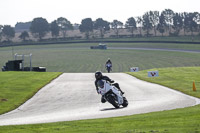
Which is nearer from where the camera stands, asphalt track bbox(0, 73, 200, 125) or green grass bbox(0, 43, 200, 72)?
asphalt track bbox(0, 73, 200, 125)

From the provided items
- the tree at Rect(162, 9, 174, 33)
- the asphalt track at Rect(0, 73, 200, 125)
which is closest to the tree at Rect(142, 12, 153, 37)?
the tree at Rect(162, 9, 174, 33)

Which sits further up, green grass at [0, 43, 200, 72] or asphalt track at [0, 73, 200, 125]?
asphalt track at [0, 73, 200, 125]

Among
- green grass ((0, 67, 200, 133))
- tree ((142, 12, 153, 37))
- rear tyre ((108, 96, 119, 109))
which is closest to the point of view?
green grass ((0, 67, 200, 133))

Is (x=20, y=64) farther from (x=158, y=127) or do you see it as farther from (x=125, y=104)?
(x=158, y=127)

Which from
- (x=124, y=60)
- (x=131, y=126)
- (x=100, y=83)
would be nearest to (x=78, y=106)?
(x=100, y=83)

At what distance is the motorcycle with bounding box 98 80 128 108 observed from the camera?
56.3ft

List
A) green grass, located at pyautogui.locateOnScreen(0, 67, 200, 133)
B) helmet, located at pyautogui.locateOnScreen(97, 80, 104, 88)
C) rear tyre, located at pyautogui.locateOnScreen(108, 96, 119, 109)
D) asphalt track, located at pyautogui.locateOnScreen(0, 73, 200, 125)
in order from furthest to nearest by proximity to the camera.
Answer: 1. rear tyre, located at pyautogui.locateOnScreen(108, 96, 119, 109)
2. helmet, located at pyautogui.locateOnScreen(97, 80, 104, 88)
3. asphalt track, located at pyautogui.locateOnScreen(0, 73, 200, 125)
4. green grass, located at pyautogui.locateOnScreen(0, 67, 200, 133)

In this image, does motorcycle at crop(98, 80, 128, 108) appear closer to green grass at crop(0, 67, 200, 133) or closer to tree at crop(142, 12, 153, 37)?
green grass at crop(0, 67, 200, 133)

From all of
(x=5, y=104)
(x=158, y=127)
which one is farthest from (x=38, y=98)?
(x=158, y=127)

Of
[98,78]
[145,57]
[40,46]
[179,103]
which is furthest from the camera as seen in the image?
[40,46]

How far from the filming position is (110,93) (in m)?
17.4

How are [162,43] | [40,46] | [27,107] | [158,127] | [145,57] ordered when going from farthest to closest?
[40,46] < [162,43] < [145,57] < [27,107] < [158,127]

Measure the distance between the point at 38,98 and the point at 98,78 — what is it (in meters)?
8.55

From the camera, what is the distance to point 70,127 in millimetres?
12227
